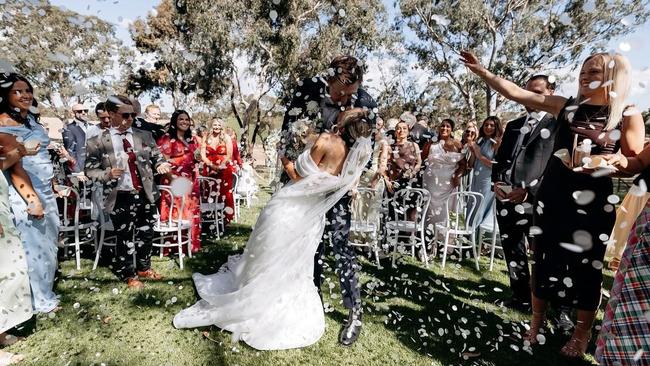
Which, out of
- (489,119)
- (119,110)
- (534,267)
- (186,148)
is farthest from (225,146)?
(534,267)

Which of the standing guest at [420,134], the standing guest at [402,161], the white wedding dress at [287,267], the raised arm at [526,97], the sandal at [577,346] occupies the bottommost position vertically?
the sandal at [577,346]

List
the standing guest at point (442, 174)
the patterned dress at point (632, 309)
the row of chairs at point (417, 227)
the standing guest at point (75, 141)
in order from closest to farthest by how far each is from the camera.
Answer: the patterned dress at point (632, 309) → the row of chairs at point (417, 227) → the standing guest at point (442, 174) → the standing guest at point (75, 141)

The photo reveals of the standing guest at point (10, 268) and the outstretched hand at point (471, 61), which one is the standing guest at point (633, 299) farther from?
the standing guest at point (10, 268)

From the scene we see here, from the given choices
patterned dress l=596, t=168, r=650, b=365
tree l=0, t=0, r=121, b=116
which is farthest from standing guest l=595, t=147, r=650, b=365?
tree l=0, t=0, r=121, b=116

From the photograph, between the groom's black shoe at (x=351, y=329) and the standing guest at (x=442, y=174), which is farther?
the standing guest at (x=442, y=174)

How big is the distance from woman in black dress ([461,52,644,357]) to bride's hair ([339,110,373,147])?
0.86m

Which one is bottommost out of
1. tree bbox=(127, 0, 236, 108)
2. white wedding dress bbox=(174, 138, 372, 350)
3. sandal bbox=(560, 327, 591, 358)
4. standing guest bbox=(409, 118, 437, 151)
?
sandal bbox=(560, 327, 591, 358)

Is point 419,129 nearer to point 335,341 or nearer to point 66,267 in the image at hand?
point 335,341

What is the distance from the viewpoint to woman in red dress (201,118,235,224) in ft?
22.1

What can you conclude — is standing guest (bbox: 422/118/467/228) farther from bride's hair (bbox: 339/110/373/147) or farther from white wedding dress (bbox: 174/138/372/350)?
bride's hair (bbox: 339/110/373/147)

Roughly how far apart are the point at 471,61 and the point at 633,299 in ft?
5.92

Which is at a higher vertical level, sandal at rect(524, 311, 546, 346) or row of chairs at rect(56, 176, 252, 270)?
row of chairs at rect(56, 176, 252, 270)

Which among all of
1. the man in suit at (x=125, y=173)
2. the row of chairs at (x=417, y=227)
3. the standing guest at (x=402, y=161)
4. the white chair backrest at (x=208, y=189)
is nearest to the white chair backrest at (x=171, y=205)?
the man in suit at (x=125, y=173)

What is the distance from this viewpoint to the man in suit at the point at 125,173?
399cm
